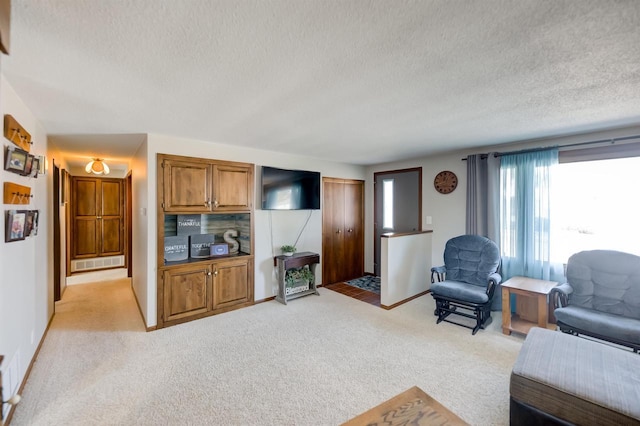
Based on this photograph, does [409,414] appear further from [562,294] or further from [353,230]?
[353,230]

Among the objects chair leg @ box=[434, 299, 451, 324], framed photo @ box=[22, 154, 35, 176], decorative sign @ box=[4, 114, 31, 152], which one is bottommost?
chair leg @ box=[434, 299, 451, 324]

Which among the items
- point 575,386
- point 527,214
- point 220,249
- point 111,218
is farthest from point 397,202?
point 111,218

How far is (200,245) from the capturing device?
156 inches

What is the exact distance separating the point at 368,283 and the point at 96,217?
20.2 ft

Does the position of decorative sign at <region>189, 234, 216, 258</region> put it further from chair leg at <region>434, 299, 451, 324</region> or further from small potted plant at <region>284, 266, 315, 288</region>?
chair leg at <region>434, 299, 451, 324</region>

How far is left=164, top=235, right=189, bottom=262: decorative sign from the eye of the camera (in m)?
3.66

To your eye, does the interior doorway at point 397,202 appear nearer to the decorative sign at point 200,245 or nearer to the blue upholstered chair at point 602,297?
the blue upholstered chair at point 602,297

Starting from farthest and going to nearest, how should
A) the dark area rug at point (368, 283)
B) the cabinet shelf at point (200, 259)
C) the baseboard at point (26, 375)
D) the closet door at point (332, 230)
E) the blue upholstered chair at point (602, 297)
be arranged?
the closet door at point (332, 230) → the dark area rug at point (368, 283) → the cabinet shelf at point (200, 259) → the blue upholstered chair at point (602, 297) → the baseboard at point (26, 375)

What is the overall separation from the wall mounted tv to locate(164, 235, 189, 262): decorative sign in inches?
46.3

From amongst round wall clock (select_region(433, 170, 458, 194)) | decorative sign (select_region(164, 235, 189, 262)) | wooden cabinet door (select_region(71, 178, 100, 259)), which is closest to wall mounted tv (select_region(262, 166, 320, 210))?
decorative sign (select_region(164, 235, 189, 262))

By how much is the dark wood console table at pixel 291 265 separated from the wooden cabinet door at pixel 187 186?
135 centimetres

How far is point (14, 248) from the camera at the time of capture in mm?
2109

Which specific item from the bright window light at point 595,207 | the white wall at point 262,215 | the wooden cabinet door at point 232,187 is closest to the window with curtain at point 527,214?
the bright window light at point 595,207

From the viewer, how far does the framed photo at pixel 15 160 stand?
6.33ft
